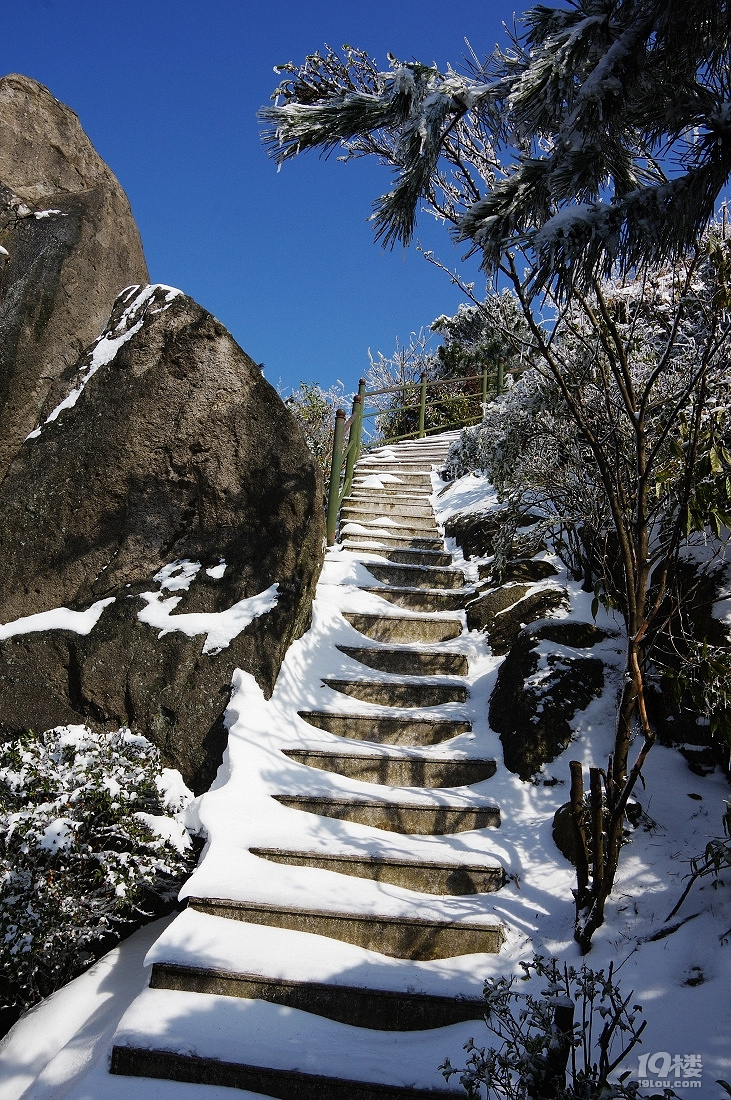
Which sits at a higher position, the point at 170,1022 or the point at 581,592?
the point at 581,592

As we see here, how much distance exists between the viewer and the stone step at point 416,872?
302 centimetres

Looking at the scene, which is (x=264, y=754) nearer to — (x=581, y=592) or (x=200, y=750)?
(x=200, y=750)

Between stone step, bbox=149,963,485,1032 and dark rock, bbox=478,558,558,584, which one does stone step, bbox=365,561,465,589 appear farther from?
stone step, bbox=149,963,485,1032

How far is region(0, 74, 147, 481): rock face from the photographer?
450cm

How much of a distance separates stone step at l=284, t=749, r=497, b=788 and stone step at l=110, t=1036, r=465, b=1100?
157cm

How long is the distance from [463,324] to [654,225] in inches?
491

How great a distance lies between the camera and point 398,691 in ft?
14.1

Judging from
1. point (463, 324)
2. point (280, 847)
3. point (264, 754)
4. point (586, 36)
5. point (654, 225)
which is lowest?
point (280, 847)

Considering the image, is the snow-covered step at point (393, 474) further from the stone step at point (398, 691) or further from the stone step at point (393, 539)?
Result: the stone step at point (398, 691)

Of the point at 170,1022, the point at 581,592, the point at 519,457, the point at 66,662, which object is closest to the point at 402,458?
the point at 519,457

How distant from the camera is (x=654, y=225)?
2656mm

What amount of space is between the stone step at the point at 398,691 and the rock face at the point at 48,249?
104 inches

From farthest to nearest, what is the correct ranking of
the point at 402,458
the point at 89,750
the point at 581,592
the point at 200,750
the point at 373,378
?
1. the point at 373,378
2. the point at 402,458
3. the point at 581,592
4. the point at 200,750
5. the point at 89,750

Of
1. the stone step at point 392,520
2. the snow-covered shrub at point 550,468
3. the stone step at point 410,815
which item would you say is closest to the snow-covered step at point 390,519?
the stone step at point 392,520
